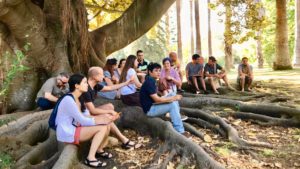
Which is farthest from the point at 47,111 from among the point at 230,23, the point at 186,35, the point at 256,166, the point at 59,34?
the point at 186,35

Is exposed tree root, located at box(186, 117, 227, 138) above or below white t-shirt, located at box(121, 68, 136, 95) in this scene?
below

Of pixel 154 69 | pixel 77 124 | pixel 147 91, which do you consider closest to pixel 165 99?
pixel 147 91

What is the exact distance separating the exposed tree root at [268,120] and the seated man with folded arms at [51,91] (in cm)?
338

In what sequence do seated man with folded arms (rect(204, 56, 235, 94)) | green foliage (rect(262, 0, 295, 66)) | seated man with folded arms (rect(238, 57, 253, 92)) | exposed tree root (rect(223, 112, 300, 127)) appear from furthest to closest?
1. green foliage (rect(262, 0, 295, 66))
2. seated man with folded arms (rect(238, 57, 253, 92))
3. seated man with folded arms (rect(204, 56, 235, 94))
4. exposed tree root (rect(223, 112, 300, 127))

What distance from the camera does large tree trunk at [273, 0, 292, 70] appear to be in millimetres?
16266

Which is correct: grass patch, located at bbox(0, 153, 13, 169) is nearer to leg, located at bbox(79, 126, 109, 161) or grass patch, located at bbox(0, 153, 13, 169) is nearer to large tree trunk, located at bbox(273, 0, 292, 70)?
leg, located at bbox(79, 126, 109, 161)

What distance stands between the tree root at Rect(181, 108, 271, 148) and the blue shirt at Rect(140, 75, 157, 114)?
1.04 metres

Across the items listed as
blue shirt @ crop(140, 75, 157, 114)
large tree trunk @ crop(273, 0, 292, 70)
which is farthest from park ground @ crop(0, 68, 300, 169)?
large tree trunk @ crop(273, 0, 292, 70)

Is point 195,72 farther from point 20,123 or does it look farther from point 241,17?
point 20,123

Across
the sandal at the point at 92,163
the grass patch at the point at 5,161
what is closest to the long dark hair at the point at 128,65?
the sandal at the point at 92,163

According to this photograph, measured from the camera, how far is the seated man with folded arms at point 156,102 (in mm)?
5984

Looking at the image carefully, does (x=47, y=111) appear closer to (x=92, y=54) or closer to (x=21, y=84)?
(x=21, y=84)

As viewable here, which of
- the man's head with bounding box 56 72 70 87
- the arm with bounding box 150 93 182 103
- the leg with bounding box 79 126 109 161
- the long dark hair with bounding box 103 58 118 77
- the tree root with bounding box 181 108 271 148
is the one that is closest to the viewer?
the leg with bounding box 79 126 109 161

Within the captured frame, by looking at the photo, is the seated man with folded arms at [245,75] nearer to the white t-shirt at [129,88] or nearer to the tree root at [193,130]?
the white t-shirt at [129,88]
